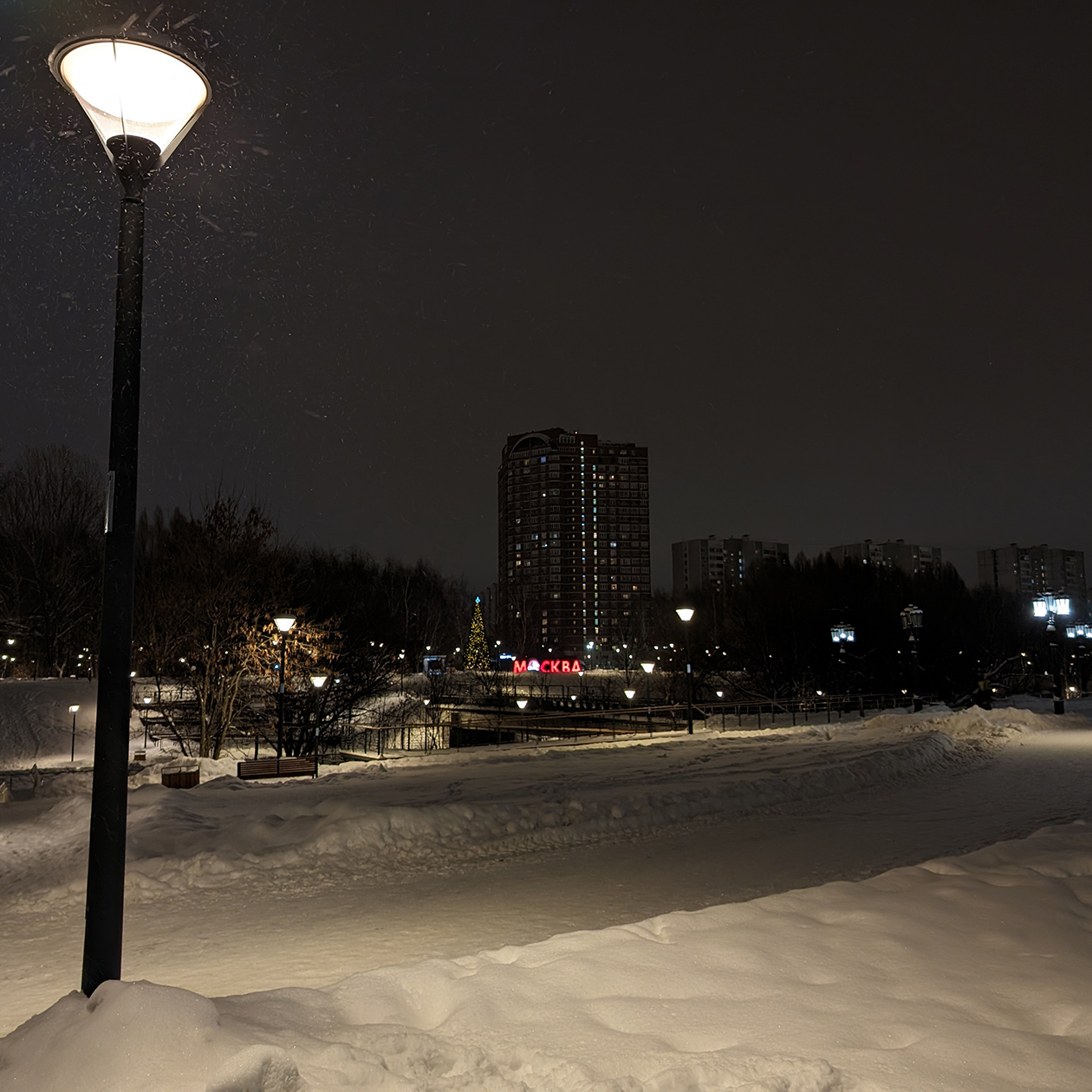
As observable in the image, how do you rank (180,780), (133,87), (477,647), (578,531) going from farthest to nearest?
(578,531)
(477,647)
(180,780)
(133,87)

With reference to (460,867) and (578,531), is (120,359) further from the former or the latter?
(578,531)

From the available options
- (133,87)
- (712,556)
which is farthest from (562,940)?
(712,556)

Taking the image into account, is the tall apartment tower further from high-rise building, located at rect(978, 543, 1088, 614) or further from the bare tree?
the bare tree

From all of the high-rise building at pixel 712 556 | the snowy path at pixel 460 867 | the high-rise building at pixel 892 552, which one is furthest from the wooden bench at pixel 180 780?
the high-rise building at pixel 712 556

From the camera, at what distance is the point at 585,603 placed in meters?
173

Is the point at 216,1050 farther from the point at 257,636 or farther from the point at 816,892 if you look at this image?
the point at 257,636

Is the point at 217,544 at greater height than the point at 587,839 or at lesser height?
greater

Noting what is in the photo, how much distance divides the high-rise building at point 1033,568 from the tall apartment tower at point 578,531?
206 ft

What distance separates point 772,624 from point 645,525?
123325mm

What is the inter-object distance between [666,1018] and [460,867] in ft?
19.0

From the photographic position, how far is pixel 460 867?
9805 mm

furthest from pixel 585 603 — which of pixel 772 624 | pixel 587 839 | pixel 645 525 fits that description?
pixel 587 839

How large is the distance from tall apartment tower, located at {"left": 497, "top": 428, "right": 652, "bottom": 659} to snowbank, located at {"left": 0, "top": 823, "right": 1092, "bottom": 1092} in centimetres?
15919

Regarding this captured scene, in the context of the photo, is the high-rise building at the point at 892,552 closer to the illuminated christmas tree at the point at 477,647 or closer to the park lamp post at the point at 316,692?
the illuminated christmas tree at the point at 477,647
